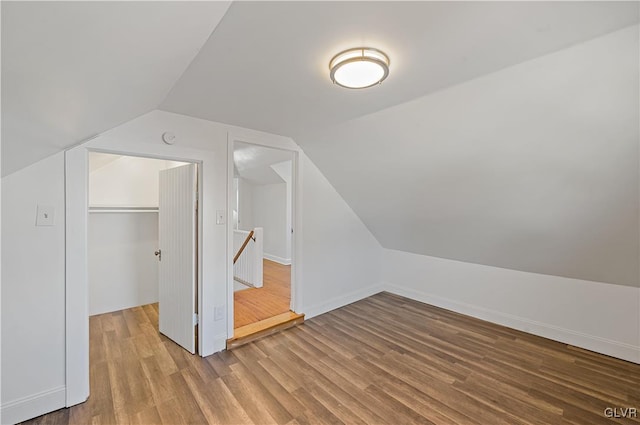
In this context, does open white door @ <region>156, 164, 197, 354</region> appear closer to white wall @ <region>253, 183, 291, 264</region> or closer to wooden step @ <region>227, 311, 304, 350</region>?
wooden step @ <region>227, 311, 304, 350</region>

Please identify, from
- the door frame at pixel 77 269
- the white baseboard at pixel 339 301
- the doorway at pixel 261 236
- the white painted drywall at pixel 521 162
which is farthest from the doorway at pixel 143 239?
the white painted drywall at pixel 521 162

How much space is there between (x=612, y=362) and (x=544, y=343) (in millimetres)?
484

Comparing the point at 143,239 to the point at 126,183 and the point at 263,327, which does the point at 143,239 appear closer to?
the point at 126,183

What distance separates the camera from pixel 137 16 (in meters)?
0.76

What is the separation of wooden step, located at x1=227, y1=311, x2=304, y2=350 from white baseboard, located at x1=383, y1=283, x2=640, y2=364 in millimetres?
1930

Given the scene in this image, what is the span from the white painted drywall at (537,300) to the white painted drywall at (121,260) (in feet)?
12.2

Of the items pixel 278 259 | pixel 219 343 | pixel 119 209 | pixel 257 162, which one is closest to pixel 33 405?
pixel 219 343

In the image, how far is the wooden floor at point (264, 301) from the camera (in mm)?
3311

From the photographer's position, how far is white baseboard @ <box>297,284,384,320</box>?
3.45 meters

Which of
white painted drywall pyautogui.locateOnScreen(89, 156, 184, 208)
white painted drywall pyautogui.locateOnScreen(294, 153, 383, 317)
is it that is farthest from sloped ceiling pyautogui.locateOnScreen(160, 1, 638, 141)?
white painted drywall pyautogui.locateOnScreen(89, 156, 184, 208)

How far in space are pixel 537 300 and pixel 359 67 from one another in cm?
323

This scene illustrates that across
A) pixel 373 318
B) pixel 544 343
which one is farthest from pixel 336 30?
pixel 544 343

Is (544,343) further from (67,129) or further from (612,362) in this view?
(67,129)

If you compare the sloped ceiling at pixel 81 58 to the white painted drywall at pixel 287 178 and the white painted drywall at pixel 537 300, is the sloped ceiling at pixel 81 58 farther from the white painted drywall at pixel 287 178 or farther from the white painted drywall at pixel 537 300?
the white painted drywall at pixel 287 178
